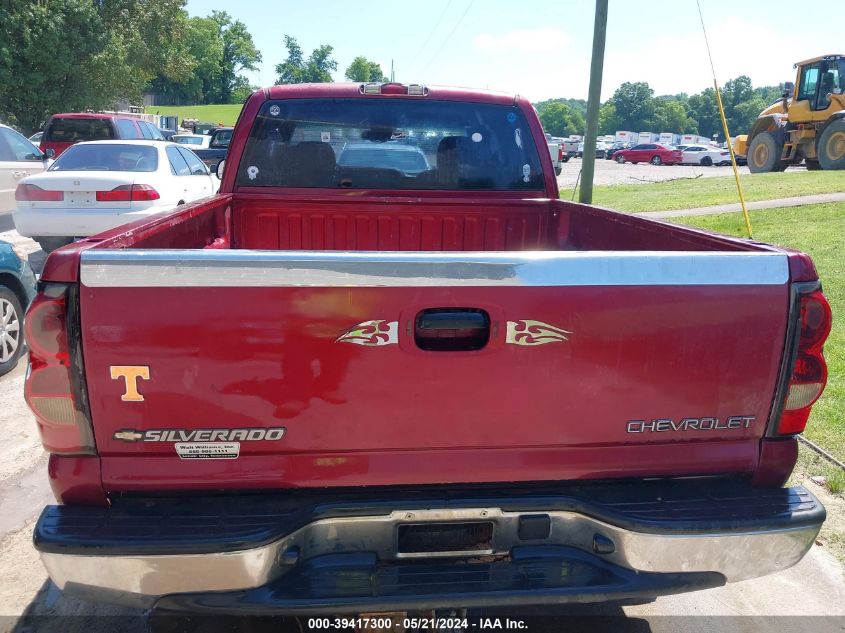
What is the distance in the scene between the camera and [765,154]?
2386 cm

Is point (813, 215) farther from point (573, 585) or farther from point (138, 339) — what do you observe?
point (138, 339)

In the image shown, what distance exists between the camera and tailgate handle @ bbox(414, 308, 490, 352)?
210 centimetres

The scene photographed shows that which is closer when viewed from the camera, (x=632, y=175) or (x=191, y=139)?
(x=191, y=139)

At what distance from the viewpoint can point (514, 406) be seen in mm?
2172

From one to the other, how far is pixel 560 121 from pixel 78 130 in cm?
11672

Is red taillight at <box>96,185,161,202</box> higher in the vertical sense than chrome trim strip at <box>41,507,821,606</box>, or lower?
higher

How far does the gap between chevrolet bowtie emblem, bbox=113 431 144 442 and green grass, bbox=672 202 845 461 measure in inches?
162

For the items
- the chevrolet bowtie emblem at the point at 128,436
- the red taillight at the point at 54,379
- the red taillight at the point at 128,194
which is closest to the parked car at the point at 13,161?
the red taillight at the point at 128,194

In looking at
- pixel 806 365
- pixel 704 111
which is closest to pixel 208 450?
pixel 806 365

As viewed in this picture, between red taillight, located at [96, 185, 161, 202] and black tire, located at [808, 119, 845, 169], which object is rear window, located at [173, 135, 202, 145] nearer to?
red taillight, located at [96, 185, 161, 202]

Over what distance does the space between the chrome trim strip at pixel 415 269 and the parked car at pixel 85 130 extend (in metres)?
16.8

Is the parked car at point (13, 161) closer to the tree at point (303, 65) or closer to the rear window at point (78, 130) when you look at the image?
the rear window at point (78, 130)

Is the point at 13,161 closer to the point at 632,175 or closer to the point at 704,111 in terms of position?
the point at 632,175

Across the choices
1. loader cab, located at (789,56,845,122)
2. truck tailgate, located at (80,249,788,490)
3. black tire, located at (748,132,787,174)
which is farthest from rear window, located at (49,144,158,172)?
black tire, located at (748,132,787,174)
